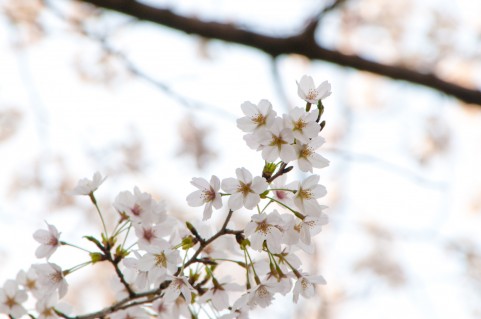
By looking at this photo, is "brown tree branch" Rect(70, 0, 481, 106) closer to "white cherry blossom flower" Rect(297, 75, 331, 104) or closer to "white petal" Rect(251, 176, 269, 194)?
"white cherry blossom flower" Rect(297, 75, 331, 104)

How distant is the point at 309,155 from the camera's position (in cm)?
109

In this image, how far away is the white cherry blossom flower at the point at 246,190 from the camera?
3.49 ft

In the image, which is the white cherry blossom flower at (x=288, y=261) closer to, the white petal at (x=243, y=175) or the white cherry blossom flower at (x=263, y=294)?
the white cherry blossom flower at (x=263, y=294)

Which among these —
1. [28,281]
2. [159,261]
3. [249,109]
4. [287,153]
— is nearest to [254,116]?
[249,109]

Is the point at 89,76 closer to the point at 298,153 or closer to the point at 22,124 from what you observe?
the point at 22,124

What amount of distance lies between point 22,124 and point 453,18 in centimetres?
500

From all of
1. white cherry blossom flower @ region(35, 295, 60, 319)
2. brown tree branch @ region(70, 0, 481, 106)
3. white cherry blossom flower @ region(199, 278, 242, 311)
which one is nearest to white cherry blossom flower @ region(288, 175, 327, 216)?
white cherry blossom flower @ region(199, 278, 242, 311)

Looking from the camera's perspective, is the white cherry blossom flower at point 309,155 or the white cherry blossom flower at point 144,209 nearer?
the white cherry blossom flower at point 309,155

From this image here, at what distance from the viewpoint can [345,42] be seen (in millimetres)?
5832

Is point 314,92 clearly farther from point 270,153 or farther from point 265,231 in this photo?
point 265,231

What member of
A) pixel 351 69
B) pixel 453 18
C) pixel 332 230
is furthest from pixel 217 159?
pixel 453 18

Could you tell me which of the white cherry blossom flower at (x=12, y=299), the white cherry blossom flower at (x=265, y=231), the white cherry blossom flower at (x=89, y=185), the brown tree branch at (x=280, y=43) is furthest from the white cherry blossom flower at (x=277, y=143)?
the brown tree branch at (x=280, y=43)

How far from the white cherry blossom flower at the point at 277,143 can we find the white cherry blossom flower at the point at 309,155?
0.02m

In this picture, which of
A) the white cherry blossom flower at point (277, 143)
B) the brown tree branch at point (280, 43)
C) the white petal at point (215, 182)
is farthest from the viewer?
the brown tree branch at point (280, 43)
